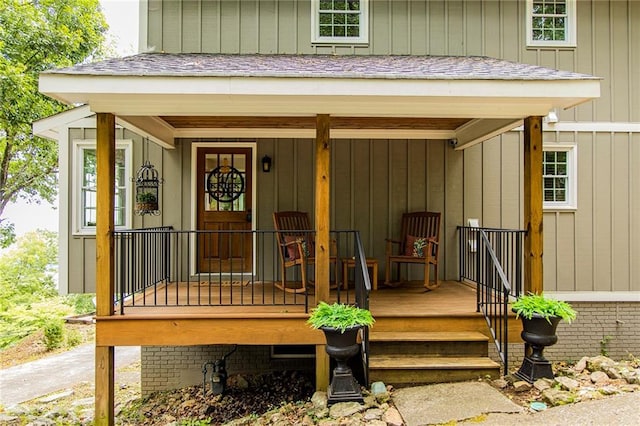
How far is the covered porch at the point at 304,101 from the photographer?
12.2ft

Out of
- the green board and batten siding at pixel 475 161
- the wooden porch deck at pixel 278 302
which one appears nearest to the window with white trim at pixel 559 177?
the green board and batten siding at pixel 475 161

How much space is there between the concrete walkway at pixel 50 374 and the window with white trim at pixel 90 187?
3.56 metres

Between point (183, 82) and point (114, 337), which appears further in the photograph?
point (114, 337)

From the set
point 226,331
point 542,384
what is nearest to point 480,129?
point 542,384

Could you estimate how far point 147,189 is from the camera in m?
6.00

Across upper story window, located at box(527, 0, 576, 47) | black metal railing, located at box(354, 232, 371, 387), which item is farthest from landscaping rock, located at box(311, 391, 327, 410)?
upper story window, located at box(527, 0, 576, 47)

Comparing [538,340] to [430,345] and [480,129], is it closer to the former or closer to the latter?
[430,345]

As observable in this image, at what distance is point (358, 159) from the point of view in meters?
6.17

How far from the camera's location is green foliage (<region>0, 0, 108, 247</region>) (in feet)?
31.1

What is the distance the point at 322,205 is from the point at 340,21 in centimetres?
347

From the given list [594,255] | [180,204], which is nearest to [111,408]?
[180,204]

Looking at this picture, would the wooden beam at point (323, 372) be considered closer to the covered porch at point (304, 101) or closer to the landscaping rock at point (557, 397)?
the covered porch at point (304, 101)

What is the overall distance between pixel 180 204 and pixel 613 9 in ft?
22.9

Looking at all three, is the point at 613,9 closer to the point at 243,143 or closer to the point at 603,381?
the point at 603,381
